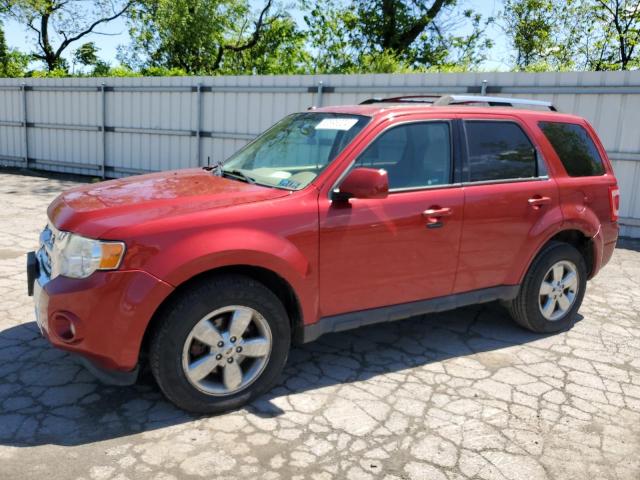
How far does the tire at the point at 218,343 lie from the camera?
3172 mm

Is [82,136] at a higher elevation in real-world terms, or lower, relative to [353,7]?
lower

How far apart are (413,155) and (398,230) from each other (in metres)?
0.59

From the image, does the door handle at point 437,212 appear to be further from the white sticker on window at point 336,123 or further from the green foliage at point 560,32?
the green foliage at point 560,32

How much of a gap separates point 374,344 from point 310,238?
1432 millimetres

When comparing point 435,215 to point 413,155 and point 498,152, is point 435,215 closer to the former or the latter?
point 413,155

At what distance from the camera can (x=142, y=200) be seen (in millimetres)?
3428

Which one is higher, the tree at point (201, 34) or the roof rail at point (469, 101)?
the tree at point (201, 34)

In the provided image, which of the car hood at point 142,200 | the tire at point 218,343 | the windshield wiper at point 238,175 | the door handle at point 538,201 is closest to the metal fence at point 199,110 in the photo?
the door handle at point 538,201

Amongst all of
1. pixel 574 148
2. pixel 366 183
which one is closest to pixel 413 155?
pixel 366 183

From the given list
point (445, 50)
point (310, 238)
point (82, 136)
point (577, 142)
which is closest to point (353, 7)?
point (445, 50)

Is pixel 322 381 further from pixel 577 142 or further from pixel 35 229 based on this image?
pixel 35 229

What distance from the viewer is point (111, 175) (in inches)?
549

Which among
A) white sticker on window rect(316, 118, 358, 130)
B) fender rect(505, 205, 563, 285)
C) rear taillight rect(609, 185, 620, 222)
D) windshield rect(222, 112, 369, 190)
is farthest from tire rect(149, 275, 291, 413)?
rear taillight rect(609, 185, 620, 222)

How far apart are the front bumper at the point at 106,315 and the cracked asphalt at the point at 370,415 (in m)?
0.43
